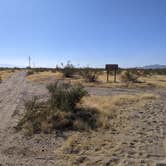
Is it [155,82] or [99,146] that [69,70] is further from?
[99,146]

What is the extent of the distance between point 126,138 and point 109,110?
5309 millimetres

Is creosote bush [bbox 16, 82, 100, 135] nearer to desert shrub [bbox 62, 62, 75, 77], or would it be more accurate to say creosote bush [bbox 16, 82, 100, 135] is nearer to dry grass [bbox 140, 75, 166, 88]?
dry grass [bbox 140, 75, 166, 88]

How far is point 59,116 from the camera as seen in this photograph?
13.2m

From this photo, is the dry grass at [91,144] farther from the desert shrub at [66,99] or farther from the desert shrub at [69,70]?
the desert shrub at [69,70]

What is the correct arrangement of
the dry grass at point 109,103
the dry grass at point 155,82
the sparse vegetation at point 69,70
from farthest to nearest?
the sparse vegetation at point 69,70 → the dry grass at point 155,82 → the dry grass at point 109,103

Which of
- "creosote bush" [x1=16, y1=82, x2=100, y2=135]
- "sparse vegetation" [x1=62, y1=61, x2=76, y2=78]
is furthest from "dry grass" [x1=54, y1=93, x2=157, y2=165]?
"sparse vegetation" [x1=62, y1=61, x2=76, y2=78]

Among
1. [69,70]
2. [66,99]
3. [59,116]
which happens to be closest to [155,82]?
[69,70]

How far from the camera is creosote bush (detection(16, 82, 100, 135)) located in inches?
478

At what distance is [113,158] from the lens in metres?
8.23

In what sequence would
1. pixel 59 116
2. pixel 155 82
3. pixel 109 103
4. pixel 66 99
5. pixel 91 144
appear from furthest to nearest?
pixel 155 82
pixel 109 103
pixel 66 99
pixel 59 116
pixel 91 144

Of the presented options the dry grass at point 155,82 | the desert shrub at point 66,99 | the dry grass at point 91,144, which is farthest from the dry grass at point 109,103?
the dry grass at point 155,82

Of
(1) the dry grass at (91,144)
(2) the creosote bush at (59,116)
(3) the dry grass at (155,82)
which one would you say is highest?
(2) the creosote bush at (59,116)

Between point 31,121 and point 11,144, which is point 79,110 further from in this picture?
point 11,144

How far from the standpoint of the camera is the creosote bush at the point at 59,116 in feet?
39.8
